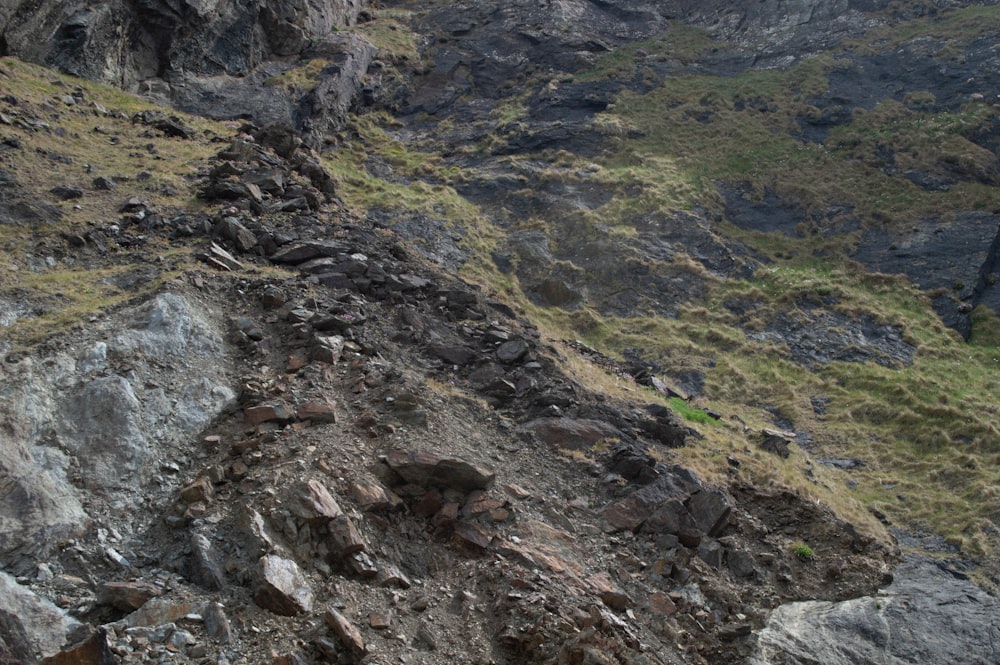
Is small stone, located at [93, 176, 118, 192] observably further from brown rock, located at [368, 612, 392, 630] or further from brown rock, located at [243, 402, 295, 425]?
brown rock, located at [368, 612, 392, 630]

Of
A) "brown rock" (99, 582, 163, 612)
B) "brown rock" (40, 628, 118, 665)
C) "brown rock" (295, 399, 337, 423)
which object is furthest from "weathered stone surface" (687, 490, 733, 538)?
"brown rock" (40, 628, 118, 665)

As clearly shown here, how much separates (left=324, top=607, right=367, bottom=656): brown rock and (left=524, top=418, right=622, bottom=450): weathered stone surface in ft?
18.0

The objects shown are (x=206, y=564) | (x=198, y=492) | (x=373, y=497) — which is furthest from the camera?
(x=373, y=497)

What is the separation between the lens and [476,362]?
47.9ft

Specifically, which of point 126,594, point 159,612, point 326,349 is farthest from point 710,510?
point 126,594

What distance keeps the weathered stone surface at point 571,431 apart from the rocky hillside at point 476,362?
10 centimetres

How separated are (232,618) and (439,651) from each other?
233cm

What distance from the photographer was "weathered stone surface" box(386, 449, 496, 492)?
10836 millimetres

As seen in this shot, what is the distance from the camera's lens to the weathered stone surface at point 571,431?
13.1m

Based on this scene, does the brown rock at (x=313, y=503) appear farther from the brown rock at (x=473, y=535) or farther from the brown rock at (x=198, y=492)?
the brown rock at (x=473, y=535)

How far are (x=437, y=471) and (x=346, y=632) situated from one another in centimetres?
312

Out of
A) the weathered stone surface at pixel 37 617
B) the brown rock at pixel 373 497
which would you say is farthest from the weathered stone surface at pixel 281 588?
the weathered stone surface at pixel 37 617

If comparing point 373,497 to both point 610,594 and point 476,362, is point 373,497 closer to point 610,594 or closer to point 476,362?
point 610,594

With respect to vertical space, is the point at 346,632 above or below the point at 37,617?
above
